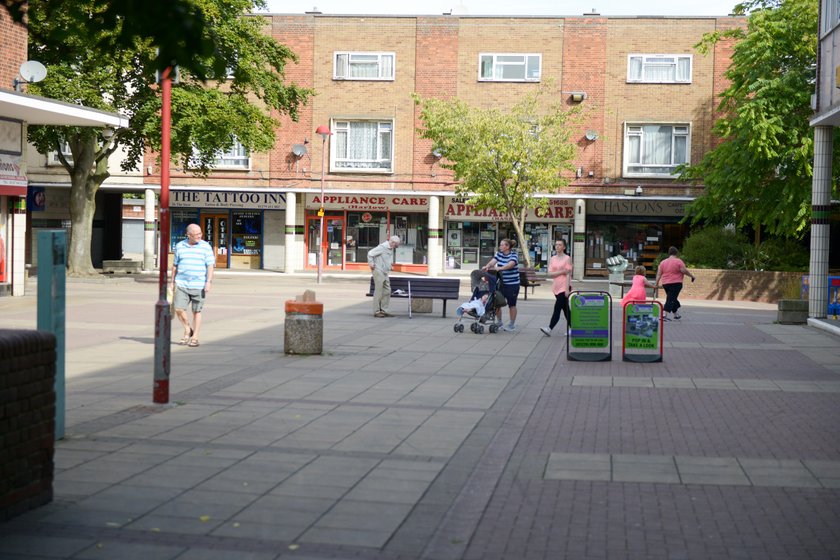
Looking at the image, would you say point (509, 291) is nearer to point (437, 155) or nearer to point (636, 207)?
point (437, 155)

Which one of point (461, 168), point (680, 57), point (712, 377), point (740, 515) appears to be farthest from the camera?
point (680, 57)

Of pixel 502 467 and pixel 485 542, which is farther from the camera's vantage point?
pixel 502 467

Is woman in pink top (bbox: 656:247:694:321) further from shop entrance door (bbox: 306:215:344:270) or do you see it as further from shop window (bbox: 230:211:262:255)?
shop window (bbox: 230:211:262:255)

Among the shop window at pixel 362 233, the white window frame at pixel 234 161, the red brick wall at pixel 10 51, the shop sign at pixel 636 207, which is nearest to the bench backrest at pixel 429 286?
the red brick wall at pixel 10 51

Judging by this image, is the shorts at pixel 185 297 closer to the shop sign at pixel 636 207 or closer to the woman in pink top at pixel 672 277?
the woman in pink top at pixel 672 277

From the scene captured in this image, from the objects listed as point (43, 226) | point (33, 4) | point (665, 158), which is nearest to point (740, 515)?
point (33, 4)

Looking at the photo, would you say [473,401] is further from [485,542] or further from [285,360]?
[485,542]

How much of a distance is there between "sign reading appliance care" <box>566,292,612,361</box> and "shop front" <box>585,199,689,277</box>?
28.5m

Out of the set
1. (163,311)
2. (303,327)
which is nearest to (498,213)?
(303,327)

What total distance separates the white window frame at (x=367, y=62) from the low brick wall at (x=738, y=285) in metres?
16.0

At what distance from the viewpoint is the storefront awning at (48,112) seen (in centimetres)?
2086

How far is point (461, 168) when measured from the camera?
116ft

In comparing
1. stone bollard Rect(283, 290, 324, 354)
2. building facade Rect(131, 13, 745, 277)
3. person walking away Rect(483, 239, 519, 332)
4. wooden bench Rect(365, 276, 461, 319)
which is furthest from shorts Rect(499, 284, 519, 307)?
building facade Rect(131, 13, 745, 277)

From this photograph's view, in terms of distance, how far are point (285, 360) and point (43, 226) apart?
35.4 m
